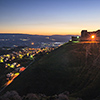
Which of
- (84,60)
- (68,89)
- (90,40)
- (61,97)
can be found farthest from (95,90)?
(90,40)

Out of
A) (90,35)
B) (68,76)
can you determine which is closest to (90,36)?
(90,35)

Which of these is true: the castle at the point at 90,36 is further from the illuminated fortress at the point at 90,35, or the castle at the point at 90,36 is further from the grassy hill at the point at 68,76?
the grassy hill at the point at 68,76

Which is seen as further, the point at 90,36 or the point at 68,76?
the point at 90,36

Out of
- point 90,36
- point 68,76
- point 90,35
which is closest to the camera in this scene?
point 68,76

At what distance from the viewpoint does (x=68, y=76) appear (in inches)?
2164

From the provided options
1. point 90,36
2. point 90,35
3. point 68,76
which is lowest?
point 68,76

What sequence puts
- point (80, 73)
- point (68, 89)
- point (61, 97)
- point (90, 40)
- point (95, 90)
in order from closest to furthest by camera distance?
point (61, 97) < point (95, 90) < point (68, 89) < point (80, 73) < point (90, 40)

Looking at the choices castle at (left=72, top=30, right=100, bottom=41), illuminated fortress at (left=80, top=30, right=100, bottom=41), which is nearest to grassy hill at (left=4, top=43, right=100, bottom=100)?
castle at (left=72, top=30, right=100, bottom=41)

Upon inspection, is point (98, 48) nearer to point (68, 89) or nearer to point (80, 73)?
point (80, 73)

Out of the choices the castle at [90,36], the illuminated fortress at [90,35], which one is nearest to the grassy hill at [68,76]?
the castle at [90,36]

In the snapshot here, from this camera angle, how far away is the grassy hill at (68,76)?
4570 centimetres

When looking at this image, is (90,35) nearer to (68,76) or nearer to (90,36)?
(90,36)

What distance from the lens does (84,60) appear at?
212ft

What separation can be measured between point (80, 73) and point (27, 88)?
29.7 metres
